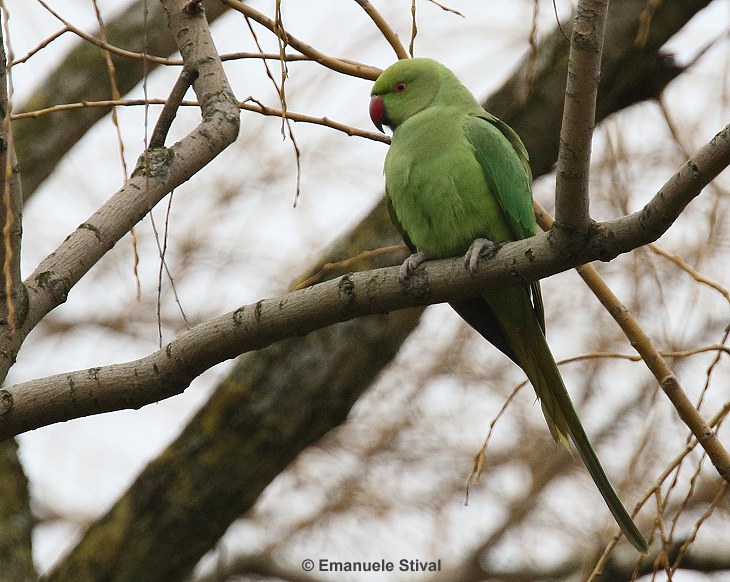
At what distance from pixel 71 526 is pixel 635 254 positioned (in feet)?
12.1

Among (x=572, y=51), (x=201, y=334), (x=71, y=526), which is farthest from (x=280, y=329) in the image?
(x=71, y=526)

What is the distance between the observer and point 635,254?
3162mm

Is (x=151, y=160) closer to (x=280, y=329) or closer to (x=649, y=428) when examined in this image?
(x=280, y=329)

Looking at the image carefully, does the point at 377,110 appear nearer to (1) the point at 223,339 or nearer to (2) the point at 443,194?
(2) the point at 443,194

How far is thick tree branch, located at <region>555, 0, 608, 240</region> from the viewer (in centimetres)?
172

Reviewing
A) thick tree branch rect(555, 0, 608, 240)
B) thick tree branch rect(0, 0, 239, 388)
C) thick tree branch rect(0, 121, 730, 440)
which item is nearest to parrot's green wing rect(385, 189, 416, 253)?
thick tree branch rect(0, 0, 239, 388)

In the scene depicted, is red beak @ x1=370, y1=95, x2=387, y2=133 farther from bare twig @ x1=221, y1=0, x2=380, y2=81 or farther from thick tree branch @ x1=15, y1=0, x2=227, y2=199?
thick tree branch @ x1=15, y1=0, x2=227, y2=199

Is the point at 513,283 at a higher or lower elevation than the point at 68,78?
lower

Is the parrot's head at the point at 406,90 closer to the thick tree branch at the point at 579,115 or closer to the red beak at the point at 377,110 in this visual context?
the red beak at the point at 377,110

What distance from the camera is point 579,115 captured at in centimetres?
179

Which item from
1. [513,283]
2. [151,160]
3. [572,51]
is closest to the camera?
[572,51]

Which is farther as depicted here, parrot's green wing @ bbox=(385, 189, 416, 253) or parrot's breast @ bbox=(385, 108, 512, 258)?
parrot's green wing @ bbox=(385, 189, 416, 253)

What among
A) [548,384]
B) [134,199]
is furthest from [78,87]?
[548,384]

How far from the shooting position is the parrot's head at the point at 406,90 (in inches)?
135
